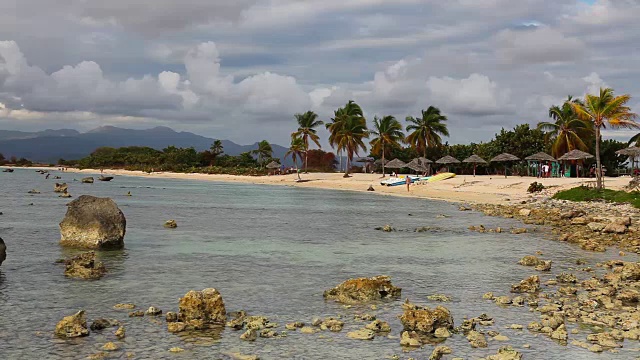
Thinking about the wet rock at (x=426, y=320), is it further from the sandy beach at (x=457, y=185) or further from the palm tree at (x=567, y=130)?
the palm tree at (x=567, y=130)

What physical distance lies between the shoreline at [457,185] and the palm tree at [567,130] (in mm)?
8176

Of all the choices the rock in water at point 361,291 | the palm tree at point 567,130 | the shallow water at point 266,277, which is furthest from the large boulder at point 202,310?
the palm tree at point 567,130

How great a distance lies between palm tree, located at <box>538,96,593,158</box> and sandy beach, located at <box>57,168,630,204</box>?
8.17 meters

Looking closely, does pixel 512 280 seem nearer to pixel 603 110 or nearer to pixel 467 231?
pixel 467 231

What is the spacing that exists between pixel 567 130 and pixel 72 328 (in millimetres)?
82877

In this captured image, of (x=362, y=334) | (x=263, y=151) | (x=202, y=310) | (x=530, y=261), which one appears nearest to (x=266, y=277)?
(x=202, y=310)

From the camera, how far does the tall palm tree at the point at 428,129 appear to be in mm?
101688

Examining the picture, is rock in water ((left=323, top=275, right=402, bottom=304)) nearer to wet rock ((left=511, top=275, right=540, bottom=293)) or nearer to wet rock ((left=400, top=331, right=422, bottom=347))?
wet rock ((left=400, top=331, right=422, bottom=347))


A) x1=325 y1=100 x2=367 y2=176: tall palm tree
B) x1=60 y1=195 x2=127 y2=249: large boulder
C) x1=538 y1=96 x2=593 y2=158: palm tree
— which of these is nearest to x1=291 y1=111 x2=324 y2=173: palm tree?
x1=325 y1=100 x2=367 y2=176: tall palm tree

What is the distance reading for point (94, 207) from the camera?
78.7 ft

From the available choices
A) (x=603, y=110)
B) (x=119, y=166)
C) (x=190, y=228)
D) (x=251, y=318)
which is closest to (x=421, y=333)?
(x=251, y=318)

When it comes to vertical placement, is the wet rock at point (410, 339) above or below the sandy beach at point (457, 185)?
below

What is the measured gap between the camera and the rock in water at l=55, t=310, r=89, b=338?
12078 mm

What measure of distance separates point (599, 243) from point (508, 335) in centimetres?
1697
